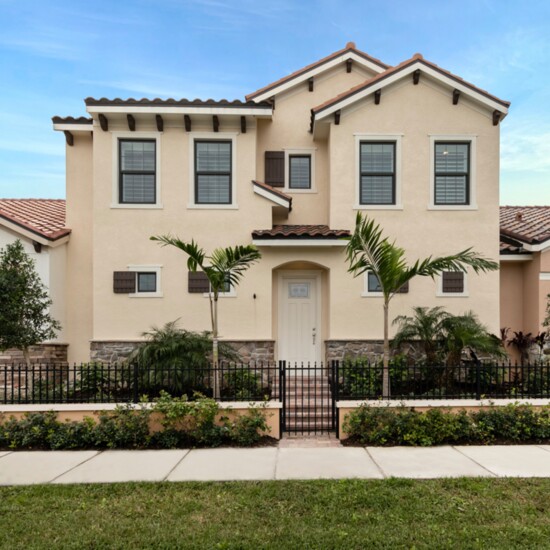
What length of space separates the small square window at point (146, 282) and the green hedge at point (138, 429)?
4416 mm

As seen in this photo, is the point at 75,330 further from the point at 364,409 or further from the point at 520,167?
the point at 520,167

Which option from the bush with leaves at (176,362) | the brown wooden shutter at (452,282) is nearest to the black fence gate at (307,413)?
the bush with leaves at (176,362)

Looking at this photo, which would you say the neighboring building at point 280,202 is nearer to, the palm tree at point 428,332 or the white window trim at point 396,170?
the white window trim at point 396,170

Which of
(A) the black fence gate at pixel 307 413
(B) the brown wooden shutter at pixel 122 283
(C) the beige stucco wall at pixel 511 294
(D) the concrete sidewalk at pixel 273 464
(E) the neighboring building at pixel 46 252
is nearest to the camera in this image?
(D) the concrete sidewalk at pixel 273 464

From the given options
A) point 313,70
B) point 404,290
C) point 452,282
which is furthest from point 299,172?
point 452,282

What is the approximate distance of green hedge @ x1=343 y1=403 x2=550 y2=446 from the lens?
7.36m

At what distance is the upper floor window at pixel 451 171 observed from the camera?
1163 cm

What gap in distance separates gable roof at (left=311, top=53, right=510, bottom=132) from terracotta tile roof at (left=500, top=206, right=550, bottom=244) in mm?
3471

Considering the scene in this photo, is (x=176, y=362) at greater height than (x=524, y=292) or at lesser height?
lesser

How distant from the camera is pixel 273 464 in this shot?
6445 millimetres

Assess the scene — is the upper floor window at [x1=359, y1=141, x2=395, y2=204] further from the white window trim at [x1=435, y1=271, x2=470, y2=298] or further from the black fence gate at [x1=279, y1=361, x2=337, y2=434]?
the black fence gate at [x1=279, y1=361, x2=337, y2=434]

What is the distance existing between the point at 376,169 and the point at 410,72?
2.60 meters

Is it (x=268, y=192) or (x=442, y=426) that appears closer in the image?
(x=442, y=426)

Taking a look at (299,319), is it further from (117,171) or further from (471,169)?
(117,171)
